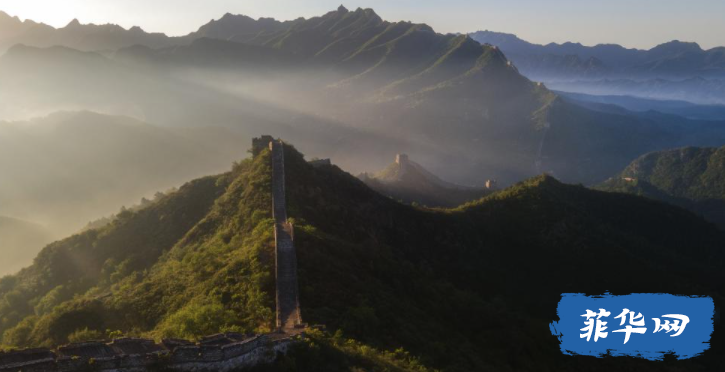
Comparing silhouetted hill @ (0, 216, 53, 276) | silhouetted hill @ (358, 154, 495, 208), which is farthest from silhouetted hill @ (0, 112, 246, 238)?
silhouetted hill @ (358, 154, 495, 208)

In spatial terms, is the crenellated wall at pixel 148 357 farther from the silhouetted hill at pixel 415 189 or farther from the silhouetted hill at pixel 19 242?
the silhouetted hill at pixel 19 242

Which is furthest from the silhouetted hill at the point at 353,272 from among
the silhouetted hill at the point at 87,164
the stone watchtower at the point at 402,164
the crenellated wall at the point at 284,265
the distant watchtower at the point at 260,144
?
the silhouetted hill at the point at 87,164

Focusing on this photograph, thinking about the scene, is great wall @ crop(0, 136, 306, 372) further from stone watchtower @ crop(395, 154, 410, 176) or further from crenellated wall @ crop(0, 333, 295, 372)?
stone watchtower @ crop(395, 154, 410, 176)

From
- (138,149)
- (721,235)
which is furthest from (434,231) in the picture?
(138,149)

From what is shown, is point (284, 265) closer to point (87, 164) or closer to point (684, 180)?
point (87, 164)

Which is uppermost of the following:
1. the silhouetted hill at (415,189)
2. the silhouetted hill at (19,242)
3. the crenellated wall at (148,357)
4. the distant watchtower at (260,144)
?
the distant watchtower at (260,144)
